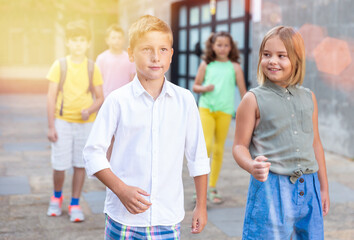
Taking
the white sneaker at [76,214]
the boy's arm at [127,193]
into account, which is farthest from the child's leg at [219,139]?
the boy's arm at [127,193]

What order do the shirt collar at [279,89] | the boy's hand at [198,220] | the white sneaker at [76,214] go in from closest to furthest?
1. the boy's hand at [198,220]
2. the shirt collar at [279,89]
3. the white sneaker at [76,214]

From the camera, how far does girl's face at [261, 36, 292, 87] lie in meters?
2.57

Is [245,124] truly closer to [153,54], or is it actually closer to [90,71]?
[153,54]

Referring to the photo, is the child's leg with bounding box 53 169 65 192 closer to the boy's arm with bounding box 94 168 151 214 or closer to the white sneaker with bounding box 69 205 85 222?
the white sneaker with bounding box 69 205 85 222

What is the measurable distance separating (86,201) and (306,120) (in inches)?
122

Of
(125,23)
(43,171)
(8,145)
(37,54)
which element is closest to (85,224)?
(43,171)

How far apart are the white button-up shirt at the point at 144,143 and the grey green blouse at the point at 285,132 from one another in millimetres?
439

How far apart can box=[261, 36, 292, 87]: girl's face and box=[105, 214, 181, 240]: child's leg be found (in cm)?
85

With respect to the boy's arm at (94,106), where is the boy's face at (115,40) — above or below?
above

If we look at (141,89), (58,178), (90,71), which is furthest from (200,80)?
(141,89)

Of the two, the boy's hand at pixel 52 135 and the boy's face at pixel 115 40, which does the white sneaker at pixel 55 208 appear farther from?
the boy's face at pixel 115 40

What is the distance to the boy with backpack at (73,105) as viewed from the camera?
448 cm

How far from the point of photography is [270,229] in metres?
2.51

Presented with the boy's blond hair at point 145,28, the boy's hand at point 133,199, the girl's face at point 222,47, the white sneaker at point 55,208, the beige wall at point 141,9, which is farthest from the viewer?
the beige wall at point 141,9
